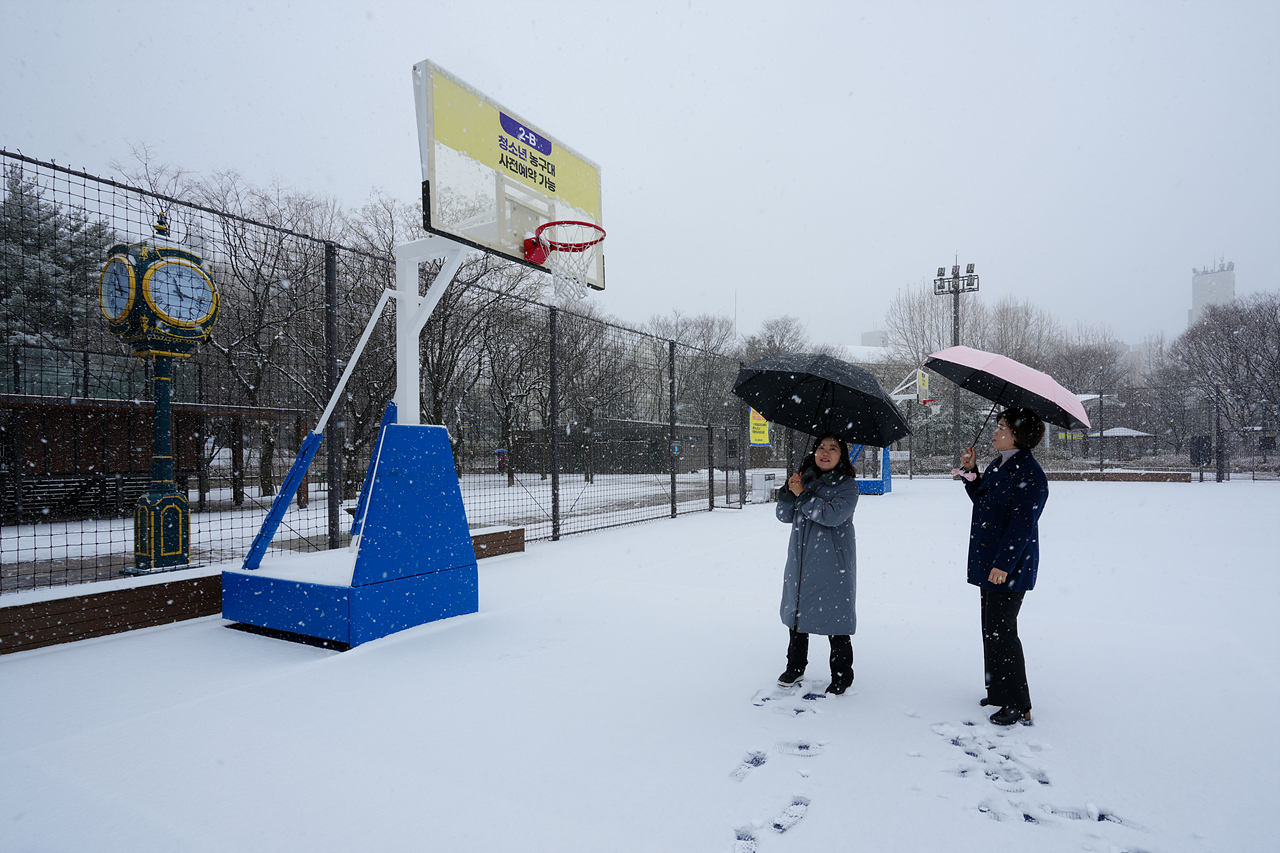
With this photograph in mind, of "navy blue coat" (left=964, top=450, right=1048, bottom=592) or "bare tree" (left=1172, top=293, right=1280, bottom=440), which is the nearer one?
"navy blue coat" (left=964, top=450, right=1048, bottom=592)

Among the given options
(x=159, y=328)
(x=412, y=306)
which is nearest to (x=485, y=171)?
(x=412, y=306)

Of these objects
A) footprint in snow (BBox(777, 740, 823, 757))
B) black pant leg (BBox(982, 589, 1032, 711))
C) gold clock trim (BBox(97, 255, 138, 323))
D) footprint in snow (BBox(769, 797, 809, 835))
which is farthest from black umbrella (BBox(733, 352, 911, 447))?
gold clock trim (BBox(97, 255, 138, 323))

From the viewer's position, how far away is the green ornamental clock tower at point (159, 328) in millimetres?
5219

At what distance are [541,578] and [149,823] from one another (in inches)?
161

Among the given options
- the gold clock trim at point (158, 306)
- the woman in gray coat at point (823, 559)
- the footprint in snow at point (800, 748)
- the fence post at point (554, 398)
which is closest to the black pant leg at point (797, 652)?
the woman in gray coat at point (823, 559)

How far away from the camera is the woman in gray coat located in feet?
10.8

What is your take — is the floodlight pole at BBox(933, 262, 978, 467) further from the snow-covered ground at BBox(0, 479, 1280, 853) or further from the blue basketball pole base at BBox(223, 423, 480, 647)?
the blue basketball pole base at BBox(223, 423, 480, 647)

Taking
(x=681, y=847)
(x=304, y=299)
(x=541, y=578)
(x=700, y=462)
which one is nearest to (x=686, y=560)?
(x=541, y=578)

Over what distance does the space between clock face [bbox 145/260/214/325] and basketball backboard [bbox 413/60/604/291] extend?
253cm

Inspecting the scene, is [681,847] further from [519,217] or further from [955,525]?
[955,525]

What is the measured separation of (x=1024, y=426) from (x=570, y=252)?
4179mm

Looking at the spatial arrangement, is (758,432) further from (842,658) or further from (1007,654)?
(1007,654)

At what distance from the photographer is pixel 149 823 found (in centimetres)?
221

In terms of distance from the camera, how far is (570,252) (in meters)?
6.00
